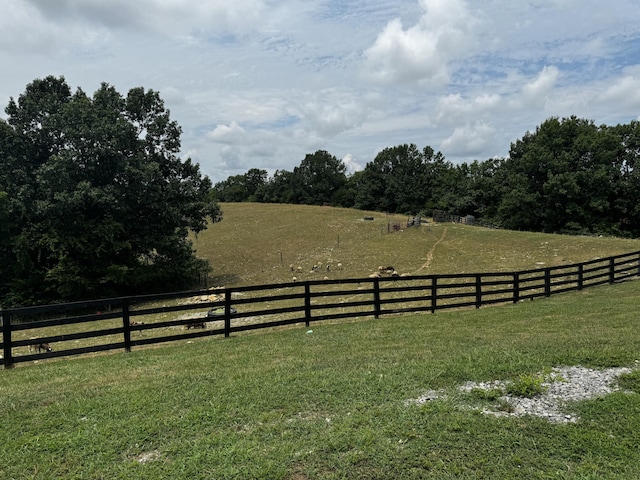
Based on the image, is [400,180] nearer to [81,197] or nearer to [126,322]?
[81,197]

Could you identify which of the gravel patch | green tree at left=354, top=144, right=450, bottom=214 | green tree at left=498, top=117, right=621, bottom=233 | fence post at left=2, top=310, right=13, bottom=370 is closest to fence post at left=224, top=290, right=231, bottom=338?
fence post at left=2, top=310, right=13, bottom=370

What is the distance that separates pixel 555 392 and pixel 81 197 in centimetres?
2527

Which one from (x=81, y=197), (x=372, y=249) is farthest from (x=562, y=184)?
(x=81, y=197)

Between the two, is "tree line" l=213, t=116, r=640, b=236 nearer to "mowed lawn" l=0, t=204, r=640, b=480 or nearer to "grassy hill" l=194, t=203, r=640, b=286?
"grassy hill" l=194, t=203, r=640, b=286

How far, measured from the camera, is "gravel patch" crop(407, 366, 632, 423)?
174 inches

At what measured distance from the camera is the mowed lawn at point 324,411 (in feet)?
11.7

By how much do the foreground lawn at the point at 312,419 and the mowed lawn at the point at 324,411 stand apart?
0.06 ft

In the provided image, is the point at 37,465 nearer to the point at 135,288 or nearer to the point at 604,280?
the point at 604,280

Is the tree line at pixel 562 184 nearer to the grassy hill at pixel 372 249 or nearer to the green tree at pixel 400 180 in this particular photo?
the green tree at pixel 400 180

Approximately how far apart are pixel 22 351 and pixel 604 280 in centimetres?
2295

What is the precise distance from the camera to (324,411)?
15.0 feet

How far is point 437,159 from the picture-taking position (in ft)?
292

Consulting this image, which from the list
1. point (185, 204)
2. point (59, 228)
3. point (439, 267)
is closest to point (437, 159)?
point (439, 267)

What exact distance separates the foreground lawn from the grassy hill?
22423 millimetres
